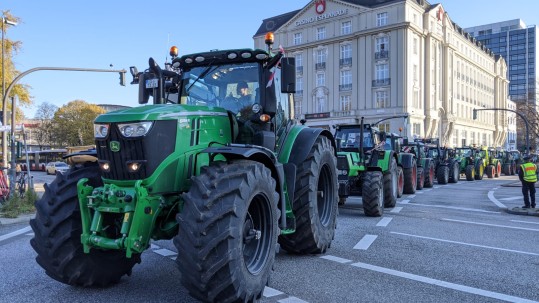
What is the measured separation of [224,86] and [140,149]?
5.85ft

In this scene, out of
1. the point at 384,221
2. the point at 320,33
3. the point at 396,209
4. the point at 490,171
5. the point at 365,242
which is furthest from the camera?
the point at 320,33

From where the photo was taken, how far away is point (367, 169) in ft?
40.9

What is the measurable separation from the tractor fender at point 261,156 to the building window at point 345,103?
5199cm

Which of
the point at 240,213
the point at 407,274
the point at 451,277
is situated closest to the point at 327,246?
the point at 407,274

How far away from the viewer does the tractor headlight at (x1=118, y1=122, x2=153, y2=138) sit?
4.35 metres

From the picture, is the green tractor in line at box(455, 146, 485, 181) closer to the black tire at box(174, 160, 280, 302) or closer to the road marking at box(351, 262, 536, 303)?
the road marking at box(351, 262, 536, 303)

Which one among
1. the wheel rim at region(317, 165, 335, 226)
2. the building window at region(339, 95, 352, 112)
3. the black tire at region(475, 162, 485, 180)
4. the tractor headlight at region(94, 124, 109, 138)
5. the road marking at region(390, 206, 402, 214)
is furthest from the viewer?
the building window at region(339, 95, 352, 112)

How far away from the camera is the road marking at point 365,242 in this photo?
290 inches

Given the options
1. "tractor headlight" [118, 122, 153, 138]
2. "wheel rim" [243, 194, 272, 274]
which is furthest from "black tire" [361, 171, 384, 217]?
"tractor headlight" [118, 122, 153, 138]

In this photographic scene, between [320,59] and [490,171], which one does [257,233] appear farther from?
[320,59]

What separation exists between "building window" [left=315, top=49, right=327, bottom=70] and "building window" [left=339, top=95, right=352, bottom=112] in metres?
5.22

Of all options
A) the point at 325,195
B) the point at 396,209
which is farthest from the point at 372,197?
the point at 325,195

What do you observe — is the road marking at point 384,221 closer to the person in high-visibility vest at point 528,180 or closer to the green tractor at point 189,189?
the green tractor at point 189,189

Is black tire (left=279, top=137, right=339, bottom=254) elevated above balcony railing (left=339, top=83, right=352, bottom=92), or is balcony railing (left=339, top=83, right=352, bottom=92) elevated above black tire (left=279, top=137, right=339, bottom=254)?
balcony railing (left=339, top=83, right=352, bottom=92)
